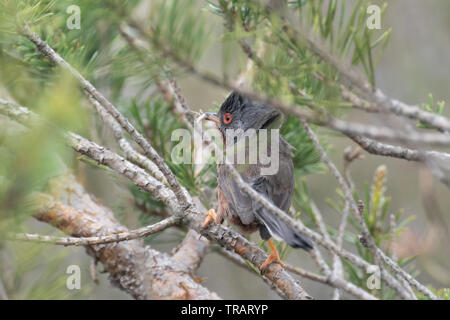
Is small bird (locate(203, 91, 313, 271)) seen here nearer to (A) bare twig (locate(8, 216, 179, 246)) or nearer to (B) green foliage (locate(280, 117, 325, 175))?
(B) green foliage (locate(280, 117, 325, 175))

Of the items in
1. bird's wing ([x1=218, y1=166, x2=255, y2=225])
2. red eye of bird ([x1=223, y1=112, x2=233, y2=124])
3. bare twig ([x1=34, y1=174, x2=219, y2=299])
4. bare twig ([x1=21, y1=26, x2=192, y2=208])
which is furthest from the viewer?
red eye of bird ([x1=223, y1=112, x2=233, y2=124])

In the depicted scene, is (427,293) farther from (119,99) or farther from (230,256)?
(119,99)

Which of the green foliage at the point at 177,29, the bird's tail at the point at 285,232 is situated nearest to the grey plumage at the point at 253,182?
the bird's tail at the point at 285,232

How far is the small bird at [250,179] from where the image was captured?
8.54 feet

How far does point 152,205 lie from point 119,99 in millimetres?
802

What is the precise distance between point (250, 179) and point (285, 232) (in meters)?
0.98

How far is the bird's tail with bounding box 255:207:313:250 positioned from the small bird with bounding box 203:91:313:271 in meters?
0.08

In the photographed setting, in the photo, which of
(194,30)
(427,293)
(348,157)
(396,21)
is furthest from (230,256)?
(396,21)

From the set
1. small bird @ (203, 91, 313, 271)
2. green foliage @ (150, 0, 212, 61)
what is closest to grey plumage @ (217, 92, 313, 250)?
small bird @ (203, 91, 313, 271)

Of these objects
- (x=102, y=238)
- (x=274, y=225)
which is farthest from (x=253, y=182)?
(x=102, y=238)

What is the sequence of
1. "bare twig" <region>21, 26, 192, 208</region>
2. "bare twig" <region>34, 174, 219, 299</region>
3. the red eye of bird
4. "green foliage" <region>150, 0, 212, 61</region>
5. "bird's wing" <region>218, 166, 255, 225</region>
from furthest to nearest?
the red eye of bird, "bird's wing" <region>218, 166, 255, 225</region>, "bare twig" <region>34, 174, 219, 299</region>, "bare twig" <region>21, 26, 192, 208</region>, "green foliage" <region>150, 0, 212, 61</region>

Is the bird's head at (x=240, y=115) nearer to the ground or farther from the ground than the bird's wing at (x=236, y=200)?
farther from the ground

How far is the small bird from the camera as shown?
102 inches

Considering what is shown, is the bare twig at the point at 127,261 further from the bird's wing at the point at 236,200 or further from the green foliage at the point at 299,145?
the green foliage at the point at 299,145
